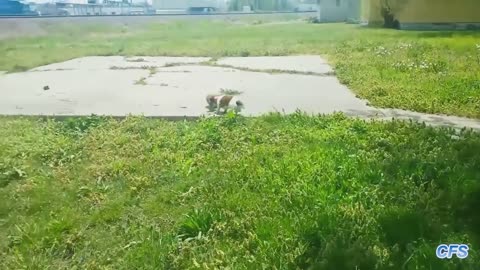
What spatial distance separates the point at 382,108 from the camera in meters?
2.83

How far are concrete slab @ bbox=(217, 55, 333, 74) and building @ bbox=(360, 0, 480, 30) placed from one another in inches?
15.8

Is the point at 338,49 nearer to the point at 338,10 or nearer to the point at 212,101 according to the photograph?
the point at 338,10

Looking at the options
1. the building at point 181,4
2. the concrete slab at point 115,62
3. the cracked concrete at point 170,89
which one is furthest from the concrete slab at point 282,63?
the building at point 181,4

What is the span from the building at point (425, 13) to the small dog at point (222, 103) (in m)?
0.97

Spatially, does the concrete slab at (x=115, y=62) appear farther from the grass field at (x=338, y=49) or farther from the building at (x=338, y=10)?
the building at (x=338, y=10)

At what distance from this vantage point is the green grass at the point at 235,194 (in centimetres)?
154

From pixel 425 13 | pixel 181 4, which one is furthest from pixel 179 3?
pixel 425 13

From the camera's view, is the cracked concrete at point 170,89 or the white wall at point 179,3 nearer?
the white wall at point 179,3

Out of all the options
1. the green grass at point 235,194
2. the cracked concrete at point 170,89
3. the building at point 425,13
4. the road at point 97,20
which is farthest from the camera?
the building at point 425,13

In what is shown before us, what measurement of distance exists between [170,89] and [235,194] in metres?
1.23

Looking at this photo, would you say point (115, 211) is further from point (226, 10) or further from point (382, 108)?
point (382, 108)

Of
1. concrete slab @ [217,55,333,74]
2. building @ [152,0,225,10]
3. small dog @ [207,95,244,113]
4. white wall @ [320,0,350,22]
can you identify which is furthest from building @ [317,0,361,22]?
small dog @ [207,95,244,113]

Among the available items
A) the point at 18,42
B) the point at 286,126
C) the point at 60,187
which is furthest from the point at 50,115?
the point at 286,126

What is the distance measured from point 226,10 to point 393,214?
1.63 metres
